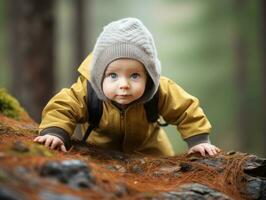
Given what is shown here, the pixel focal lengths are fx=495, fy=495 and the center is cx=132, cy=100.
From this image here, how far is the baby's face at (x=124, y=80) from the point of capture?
13.9 ft

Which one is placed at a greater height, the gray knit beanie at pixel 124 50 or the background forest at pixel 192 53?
the gray knit beanie at pixel 124 50

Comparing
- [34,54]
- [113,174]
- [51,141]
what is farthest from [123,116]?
[34,54]

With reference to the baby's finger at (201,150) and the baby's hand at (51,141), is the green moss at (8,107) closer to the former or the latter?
the baby's hand at (51,141)

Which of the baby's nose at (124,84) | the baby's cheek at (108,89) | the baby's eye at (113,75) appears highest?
the baby's eye at (113,75)

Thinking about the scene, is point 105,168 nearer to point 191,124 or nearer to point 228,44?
point 191,124

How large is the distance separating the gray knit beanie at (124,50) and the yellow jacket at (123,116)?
0.20 m

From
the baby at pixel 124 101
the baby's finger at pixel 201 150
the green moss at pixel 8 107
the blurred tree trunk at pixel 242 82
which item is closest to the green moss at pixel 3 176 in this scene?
the baby at pixel 124 101

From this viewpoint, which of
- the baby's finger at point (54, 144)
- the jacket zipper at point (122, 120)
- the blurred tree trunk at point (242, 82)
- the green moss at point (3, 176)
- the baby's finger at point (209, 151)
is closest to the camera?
the green moss at point (3, 176)

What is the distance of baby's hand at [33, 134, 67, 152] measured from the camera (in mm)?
4113

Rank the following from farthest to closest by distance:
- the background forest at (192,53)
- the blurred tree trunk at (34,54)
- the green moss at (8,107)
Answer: the background forest at (192,53) < the blurred tree trunk at (34,54) < the green moss at (8,107)

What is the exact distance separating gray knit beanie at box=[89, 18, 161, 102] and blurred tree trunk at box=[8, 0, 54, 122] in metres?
5.39

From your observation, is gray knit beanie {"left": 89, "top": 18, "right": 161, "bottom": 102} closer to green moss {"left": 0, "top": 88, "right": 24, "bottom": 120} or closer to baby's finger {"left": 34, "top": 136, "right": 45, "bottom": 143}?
baby's finger {"left": 34, "top": 136, "right": 45, "bottom": 143}

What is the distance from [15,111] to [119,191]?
2919mm

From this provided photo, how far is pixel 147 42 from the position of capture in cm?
442
